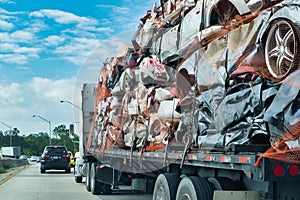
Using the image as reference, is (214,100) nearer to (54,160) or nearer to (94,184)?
(94,184)

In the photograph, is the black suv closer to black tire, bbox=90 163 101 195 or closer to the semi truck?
black tire, bbox=90 163 101 195

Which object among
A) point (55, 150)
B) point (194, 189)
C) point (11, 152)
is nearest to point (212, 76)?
point (194, 189)

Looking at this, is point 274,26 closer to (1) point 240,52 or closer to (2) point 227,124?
(1) point 240,52

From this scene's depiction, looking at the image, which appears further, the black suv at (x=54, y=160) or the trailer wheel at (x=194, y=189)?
the black suv at (x=54, y=160)

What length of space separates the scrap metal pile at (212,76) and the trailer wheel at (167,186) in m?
0.55

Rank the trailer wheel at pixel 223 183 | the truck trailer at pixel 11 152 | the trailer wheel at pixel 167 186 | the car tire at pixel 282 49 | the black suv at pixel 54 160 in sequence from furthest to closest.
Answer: the truck trailer at pixel 11 152 < the black suv at pixel 54 160 < the trailer wheel at pixel 167 186 < the trailer wheel at pixel 223 183 < the car tire at pixel 282 49

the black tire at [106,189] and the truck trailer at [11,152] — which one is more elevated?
the black tire at [106,189]

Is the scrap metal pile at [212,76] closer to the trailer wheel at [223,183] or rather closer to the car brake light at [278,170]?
the car brake light at [278,170]

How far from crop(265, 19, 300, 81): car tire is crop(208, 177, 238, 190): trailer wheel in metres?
1.69

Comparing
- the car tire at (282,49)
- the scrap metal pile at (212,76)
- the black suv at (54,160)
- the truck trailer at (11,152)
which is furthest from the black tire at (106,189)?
the truck trailer at (11,152)

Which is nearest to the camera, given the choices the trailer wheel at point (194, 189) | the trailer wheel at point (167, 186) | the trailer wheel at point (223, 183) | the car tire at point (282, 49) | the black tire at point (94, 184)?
the car tire at point (282, 49)

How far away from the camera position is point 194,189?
6551mm

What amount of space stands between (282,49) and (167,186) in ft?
10.6

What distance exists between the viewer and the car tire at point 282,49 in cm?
478
